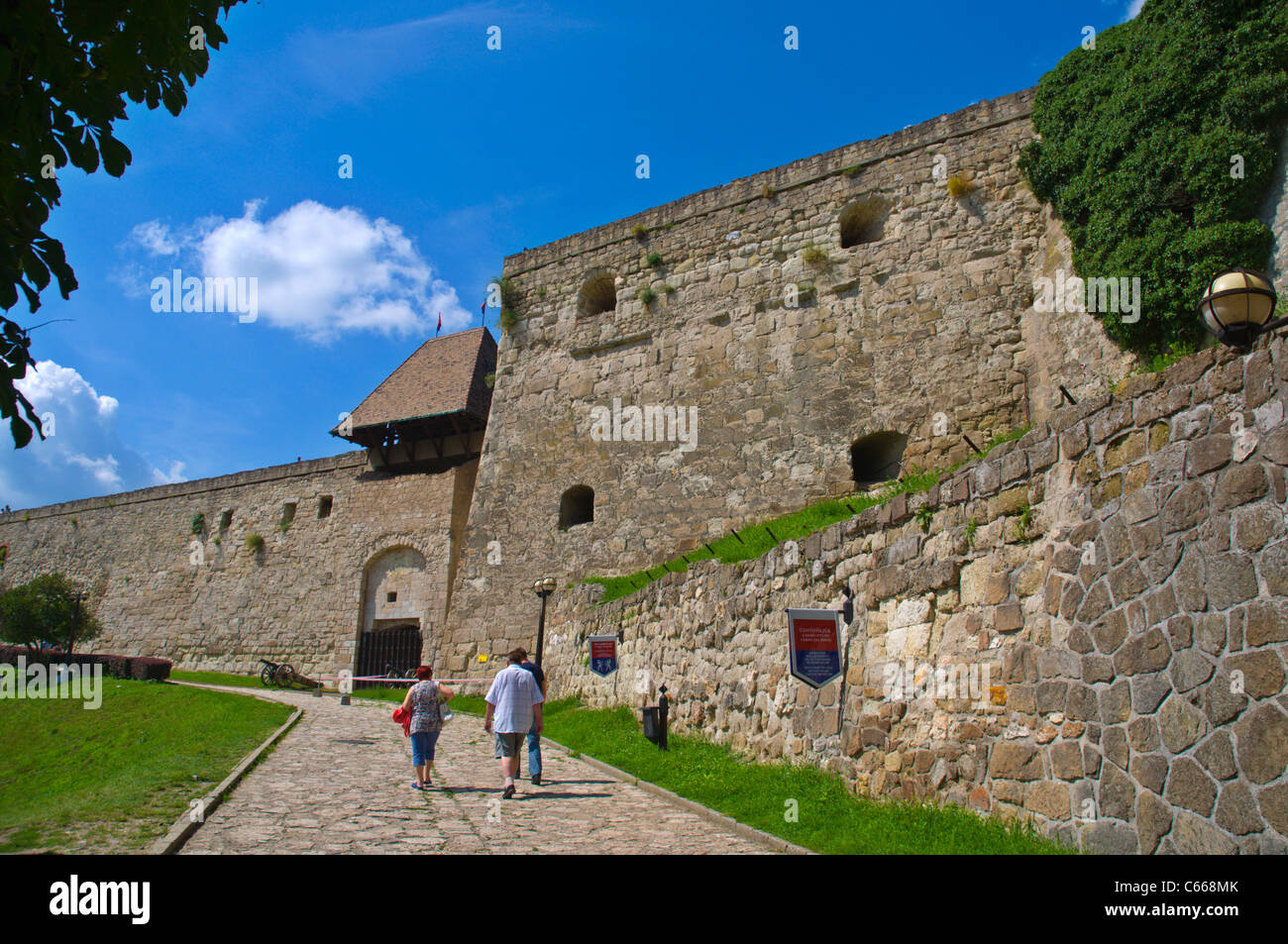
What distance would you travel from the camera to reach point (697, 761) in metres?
8.66

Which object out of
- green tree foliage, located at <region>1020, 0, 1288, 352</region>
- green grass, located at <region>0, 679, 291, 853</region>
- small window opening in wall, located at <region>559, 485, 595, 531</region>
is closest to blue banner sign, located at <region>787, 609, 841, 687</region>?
green grass, located at <region>0, 679, 291, 853</region>

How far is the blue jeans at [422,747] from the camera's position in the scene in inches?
317

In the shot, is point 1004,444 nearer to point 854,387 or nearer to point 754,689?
point 754,689

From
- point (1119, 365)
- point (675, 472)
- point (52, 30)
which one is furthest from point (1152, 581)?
point (675, 472)

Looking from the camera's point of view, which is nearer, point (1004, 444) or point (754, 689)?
point (1004, 444)

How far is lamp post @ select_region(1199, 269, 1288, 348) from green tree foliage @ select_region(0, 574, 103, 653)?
3052 cm

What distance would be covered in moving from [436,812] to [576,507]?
475 inches

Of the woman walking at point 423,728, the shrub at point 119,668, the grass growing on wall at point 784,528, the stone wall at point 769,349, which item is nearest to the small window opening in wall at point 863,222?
the stone wall at point 769,349

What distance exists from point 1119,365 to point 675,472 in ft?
26.1

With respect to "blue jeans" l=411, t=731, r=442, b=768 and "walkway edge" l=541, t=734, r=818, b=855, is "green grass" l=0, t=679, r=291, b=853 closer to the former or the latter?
"blue jeans" l=411, t=731, r=442, b=768

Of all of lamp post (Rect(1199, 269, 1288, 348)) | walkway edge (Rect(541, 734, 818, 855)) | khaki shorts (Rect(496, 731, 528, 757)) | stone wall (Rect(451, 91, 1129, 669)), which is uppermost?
stone wall (Rect(451, 91, 1129, 669))

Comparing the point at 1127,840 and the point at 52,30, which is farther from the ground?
the point at 52,30

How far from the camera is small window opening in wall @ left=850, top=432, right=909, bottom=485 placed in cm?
1483
